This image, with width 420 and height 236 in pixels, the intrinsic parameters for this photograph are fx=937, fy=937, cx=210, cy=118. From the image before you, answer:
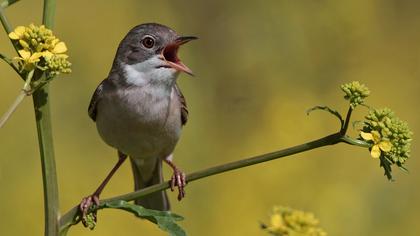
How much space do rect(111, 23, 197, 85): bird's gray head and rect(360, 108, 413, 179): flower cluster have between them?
5.82ft

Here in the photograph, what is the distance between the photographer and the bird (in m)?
4.99

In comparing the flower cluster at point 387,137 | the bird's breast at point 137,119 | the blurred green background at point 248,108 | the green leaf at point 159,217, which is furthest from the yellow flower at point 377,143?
the blurred green background at point 248,108

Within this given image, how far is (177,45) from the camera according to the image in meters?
5.02

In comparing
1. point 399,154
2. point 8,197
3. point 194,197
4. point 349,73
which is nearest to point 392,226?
point 194,197

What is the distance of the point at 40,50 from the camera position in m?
3.27

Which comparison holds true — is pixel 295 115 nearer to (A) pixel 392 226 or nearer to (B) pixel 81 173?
(A) pixel 392 226

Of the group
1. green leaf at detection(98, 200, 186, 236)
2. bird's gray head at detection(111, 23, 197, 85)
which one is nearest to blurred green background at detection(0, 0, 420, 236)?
bird's gray head at detection(111, 23, 197, 85)

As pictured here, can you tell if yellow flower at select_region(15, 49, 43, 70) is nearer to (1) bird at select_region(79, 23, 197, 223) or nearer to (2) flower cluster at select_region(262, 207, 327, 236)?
(2) flower cluster at select_region(262, 207, 327, 236)

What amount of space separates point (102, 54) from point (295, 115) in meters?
2.10

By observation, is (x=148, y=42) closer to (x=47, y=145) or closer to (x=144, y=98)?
(x=144, y=98)

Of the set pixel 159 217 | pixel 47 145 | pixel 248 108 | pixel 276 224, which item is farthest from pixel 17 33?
pixel 248 108

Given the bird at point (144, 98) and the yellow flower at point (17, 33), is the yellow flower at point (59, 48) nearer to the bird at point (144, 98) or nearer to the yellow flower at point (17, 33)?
the yellow flower at point (17, 33)

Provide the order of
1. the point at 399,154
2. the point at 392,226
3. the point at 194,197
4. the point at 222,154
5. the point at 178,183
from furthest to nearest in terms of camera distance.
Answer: the point at 222,154, the point at 194,197, the point at 392,226, the point at 178,183, the point at 399,154

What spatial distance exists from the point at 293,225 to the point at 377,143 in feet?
1.55
